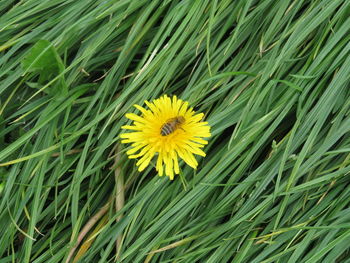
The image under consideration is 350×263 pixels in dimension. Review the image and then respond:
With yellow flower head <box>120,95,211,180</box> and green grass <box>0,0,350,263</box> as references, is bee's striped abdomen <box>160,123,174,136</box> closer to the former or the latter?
yellow flower head <box>120,95,211,180</box>

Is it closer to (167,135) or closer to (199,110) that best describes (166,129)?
(167,135)

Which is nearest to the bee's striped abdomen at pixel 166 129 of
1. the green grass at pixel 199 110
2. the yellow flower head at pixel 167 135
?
the yellow flower head at pixel 167 135

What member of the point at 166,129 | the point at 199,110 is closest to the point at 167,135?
the point at 166,129

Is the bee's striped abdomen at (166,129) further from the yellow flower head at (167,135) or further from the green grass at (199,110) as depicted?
the green grass at (199,110)

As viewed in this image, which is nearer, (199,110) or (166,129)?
(166,129)

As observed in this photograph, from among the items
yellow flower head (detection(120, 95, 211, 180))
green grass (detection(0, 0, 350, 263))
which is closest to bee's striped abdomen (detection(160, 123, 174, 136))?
yellow flower head (detection(120, 95, 211, 180))
